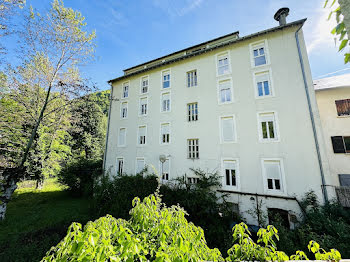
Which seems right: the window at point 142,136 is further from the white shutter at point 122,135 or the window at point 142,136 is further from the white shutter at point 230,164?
the white shutter at point 230,164

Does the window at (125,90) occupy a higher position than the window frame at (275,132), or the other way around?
the window at (125,90)

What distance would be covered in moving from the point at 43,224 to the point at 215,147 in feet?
43.3

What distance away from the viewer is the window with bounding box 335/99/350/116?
10.7 meters

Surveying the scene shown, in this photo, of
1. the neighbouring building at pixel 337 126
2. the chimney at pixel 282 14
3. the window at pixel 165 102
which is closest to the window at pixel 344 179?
the neighbouring building at pixel 337 126

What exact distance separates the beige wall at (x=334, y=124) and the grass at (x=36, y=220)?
61.3ft

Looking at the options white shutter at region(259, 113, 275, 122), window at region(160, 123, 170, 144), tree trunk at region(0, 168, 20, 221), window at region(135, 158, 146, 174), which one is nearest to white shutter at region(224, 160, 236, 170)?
white shutter at region(259, 113, 275, 122)

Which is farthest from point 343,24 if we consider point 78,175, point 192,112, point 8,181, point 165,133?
point 78,175

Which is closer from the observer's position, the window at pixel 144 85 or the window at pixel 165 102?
the window at pixel 165 102

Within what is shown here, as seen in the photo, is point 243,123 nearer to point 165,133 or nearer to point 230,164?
point 230,164

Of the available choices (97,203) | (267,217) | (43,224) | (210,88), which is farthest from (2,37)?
(267,217)

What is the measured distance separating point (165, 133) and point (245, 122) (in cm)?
707

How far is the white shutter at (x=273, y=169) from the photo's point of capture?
9016 millimetres

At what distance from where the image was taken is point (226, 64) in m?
12.0

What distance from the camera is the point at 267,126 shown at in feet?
32.0
